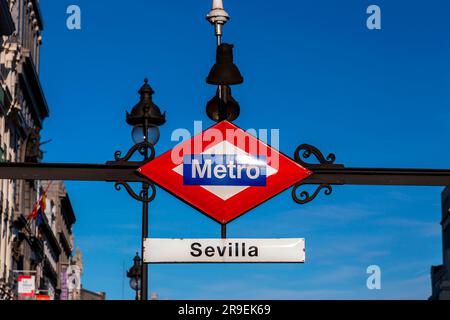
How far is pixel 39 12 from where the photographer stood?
280 feet

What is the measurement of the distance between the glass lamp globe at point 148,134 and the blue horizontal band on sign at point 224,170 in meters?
11.9

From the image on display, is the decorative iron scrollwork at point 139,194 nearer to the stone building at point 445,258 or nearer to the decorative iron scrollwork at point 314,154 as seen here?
the decorative iron scrollwork at point 314,154

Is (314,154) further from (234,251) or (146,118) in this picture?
(146,118)

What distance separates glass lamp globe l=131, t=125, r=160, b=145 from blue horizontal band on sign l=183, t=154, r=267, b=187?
1193 cm

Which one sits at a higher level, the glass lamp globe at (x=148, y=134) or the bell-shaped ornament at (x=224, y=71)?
the glass lamp globe at (x=148, y=134)

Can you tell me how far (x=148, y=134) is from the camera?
21562 millimetres

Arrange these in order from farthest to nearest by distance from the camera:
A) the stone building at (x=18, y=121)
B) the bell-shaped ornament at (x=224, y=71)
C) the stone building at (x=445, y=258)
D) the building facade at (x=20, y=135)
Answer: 1. the stone building at (x=445, y=258)
2. the building facade at (x=20, y=135)
3. the stone building at (x=18, y=121)
4. the bell-shaped ornament at (x=224, y=71)

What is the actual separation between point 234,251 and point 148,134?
1325 centimetres

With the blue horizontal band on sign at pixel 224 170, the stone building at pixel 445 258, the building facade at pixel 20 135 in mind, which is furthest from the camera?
the stone building at pixel 445 258

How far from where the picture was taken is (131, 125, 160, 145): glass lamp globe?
2094cm

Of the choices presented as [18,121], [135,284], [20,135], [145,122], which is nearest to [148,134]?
[145,122]

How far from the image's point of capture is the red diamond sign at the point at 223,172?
8.69m

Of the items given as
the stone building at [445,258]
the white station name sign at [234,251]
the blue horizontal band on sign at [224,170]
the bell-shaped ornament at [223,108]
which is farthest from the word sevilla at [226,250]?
the stone building at [445,258]
